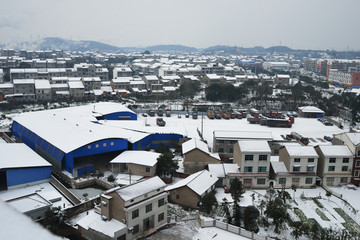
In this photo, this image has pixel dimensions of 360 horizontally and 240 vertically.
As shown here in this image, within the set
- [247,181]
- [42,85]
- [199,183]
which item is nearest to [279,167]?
[247,181]

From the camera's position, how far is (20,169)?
669 centimetres

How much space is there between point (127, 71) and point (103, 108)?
490 inches

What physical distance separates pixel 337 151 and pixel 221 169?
293 cm

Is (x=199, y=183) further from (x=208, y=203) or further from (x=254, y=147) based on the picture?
(x=254, y=147)

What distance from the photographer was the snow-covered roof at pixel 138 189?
5021mm

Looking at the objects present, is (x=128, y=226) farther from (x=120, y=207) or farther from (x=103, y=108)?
(x=103, y=108)

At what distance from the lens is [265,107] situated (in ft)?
54.9

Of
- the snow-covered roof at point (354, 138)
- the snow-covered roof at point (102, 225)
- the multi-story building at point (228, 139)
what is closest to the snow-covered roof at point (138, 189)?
the snow-covered roof at point (102, 225)

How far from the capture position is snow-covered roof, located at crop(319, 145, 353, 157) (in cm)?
738

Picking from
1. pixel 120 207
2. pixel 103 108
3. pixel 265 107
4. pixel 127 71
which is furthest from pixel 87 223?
pixel 127 71

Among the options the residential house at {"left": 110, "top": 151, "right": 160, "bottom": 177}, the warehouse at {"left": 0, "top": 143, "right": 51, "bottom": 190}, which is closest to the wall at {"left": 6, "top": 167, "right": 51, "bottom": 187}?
the warehouse at {"left": 0, "top": 143, "right": 51, "bottom": 190}

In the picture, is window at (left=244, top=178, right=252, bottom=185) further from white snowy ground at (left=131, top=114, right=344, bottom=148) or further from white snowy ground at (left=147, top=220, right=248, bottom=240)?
white snowy ground at (left=131, top=114, right=344, bottom=148)

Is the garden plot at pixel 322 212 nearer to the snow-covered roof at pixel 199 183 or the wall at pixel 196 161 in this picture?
the snow-covered roof at pixel 199 183

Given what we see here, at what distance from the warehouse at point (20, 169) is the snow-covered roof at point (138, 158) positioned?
1.67m
